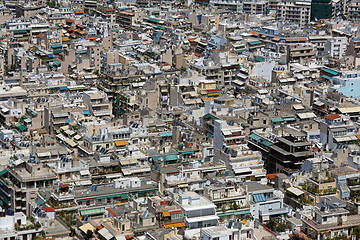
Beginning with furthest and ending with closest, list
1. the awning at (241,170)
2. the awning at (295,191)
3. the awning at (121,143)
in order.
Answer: the awning at (121,143), the awning at (241,170), the awning at (295,191)

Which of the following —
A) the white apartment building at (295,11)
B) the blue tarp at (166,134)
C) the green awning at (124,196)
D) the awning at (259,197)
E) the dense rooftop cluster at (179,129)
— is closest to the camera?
the dense rooftop cluster at (179,129)

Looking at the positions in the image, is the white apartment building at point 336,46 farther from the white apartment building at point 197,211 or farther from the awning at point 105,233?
the awning at point 105,233

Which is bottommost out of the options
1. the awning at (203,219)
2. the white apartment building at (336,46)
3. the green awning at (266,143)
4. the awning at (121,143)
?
the green awning at (266,143)

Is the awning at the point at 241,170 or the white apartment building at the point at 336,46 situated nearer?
the awning at the point at 241,170

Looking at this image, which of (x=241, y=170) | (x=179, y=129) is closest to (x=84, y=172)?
(x=241, y=170)

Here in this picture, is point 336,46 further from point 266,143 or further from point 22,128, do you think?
point 22,128

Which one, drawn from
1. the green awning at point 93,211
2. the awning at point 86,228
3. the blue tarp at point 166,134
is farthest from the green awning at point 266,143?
the awning at point 86,228

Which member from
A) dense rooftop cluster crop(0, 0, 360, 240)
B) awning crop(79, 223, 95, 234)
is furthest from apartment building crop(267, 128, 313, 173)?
awning crop(79, 223, 95, 234)

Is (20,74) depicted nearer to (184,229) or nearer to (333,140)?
(333,140)

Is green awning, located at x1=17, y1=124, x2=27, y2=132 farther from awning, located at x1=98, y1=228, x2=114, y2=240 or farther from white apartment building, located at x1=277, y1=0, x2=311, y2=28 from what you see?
white apartment building, located at x1=277, y1=0, x2=311, y2=28
